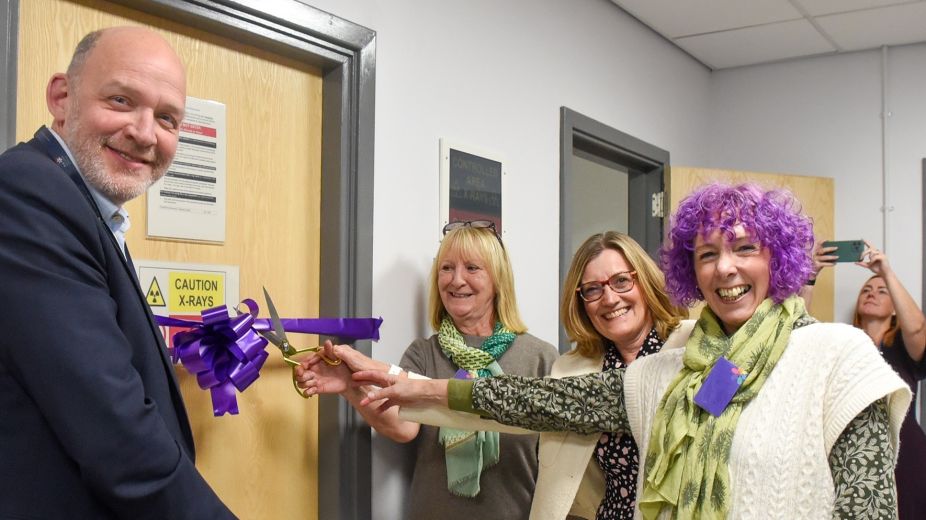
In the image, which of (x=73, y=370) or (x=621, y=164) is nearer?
(x=73, y=370)

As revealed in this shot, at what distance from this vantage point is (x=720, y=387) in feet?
5.28

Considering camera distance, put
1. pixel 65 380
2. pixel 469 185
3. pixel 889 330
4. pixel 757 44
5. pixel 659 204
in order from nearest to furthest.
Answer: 1. pixel 65 380
2. pixel 469 185
3. pixel 889 330
4. pixel 659 204
5. pixel 757 44

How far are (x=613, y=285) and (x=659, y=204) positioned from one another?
6.46 feet

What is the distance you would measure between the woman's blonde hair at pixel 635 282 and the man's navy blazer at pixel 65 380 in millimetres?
1248

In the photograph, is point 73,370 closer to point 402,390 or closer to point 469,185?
point 402,390

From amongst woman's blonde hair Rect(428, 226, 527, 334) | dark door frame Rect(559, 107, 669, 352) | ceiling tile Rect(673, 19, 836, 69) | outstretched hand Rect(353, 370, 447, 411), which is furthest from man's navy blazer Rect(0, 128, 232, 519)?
ceiling tile Rect(673, 19, 836, 69)

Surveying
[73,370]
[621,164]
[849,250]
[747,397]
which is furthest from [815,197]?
[73,370]

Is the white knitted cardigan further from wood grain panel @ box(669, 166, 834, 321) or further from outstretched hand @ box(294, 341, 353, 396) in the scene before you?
wood grain panel @ box(669, 166, 834, 321)

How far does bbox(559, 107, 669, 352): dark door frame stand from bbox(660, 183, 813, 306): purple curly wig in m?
1.51

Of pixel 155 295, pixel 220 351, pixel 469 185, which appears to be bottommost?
pixel 220 351

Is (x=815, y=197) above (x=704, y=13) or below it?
below

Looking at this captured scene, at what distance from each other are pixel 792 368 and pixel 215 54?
1.48m

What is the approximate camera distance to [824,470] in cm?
149

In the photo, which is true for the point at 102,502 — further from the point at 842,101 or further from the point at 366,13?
the point at 842,101
